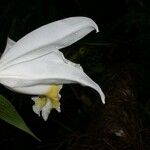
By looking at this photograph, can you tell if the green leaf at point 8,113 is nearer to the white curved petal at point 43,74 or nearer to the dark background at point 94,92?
the white curved petal at point 43,74

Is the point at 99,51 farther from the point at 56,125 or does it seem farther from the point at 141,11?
the point at 56,125

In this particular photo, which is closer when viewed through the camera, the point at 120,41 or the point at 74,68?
the point at 74,68

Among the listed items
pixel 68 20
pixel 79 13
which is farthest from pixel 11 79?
pixel 79 13

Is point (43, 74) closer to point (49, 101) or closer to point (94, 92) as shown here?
point (49, 101)

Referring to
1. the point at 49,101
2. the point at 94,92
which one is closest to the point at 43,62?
the point at 49,101

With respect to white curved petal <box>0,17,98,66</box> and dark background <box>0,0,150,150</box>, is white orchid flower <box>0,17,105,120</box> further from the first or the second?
dark background <box>0,0,150,150</box>
